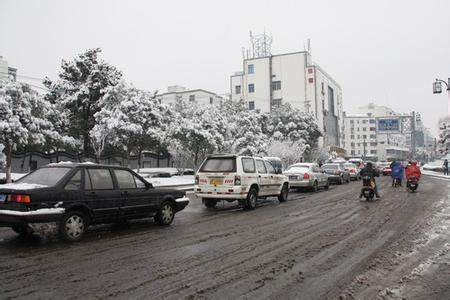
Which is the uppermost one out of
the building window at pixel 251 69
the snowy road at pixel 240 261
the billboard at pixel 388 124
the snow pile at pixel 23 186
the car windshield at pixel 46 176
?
the building window at pixel 251 69

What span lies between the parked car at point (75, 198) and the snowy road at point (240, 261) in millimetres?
429

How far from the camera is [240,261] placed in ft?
22.7

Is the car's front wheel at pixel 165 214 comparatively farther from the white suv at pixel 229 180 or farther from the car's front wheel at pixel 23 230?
the white suv at pixel 229 180

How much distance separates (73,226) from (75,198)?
1.84ft

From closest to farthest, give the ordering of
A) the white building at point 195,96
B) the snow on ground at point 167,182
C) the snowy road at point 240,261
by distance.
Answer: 1. the snowy road at point 240,261
2. the snow on ground at point 167,182
3. the white building at point 195,96

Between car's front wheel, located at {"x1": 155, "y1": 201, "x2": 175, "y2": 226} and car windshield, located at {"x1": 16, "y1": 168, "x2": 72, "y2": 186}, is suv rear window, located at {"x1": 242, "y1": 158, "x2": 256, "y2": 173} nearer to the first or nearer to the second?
car's front wheel, located at {"x1": 155, "y1": 201, "x2": 175, "y2": 226}

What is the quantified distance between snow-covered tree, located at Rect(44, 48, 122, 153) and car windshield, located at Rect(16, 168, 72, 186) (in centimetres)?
2602

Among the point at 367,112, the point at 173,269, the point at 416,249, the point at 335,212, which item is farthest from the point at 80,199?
the point at 367,112

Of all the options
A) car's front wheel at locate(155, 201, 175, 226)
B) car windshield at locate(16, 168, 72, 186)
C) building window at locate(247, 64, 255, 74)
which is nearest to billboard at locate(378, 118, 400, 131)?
building window at locate(247, 64, 255, 74)

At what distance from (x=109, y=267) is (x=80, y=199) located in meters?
2.53

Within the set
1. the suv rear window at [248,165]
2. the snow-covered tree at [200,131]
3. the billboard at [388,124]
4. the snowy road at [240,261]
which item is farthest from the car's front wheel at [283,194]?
the billboard at [388,124]

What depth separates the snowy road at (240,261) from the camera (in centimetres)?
540

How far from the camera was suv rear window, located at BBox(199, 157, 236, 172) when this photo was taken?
14250 mm

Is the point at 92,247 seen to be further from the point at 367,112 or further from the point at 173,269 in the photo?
the point at 367,112
